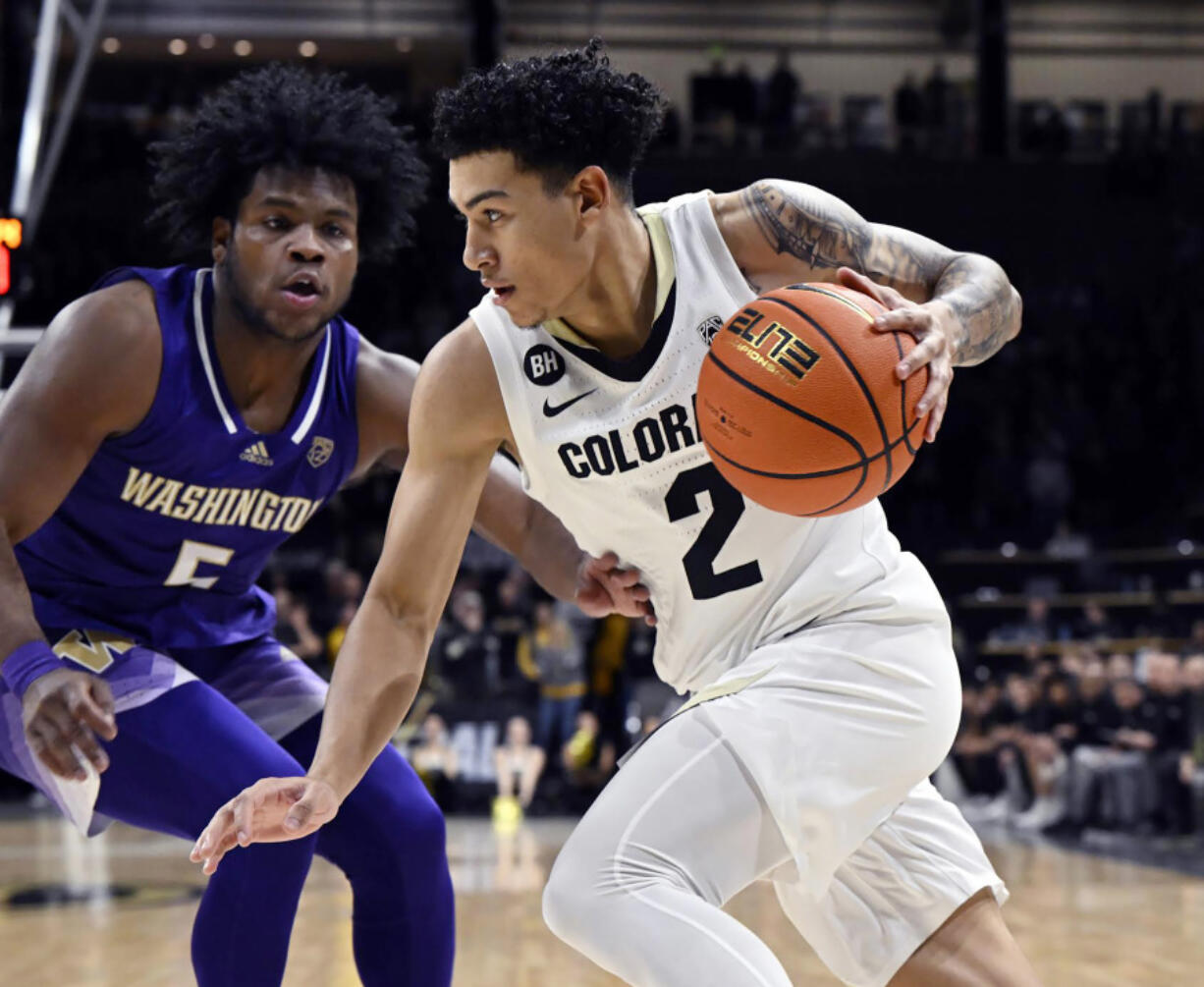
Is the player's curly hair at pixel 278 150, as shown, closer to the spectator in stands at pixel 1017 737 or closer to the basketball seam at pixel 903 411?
the basketball seam at pixel 903 411

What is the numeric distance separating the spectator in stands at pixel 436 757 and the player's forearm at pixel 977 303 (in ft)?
28.6

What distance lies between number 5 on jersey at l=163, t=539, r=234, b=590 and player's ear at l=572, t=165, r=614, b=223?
3.73 ft

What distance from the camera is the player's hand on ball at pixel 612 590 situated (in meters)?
2.78

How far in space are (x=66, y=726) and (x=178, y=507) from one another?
61 cm

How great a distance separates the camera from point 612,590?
2816 mm

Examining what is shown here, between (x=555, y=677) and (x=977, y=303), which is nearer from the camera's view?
(x=977, y=303)

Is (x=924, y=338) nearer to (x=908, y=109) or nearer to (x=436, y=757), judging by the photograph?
(x=436, y=757)

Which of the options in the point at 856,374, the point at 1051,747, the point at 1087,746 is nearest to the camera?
the point at 856,374

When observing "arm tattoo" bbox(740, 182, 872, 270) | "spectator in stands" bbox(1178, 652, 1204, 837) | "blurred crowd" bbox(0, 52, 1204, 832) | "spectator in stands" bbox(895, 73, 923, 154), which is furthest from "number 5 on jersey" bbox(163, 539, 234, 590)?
"spectator in stands" bbox(895, 73, 923, 154)

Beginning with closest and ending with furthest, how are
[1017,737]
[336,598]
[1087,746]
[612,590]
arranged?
1. [612,590]
2. [1087,746]
3. [1017,737]
4. [336,598]

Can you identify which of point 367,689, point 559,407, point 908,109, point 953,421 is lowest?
point 953,421

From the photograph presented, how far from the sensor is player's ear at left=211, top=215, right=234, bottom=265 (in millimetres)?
3342

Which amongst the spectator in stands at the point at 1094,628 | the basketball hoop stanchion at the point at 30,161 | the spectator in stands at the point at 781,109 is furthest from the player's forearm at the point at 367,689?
the spectator in stands at the point at 781,109

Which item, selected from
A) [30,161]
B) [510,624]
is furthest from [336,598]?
[30,161]
